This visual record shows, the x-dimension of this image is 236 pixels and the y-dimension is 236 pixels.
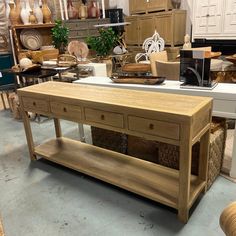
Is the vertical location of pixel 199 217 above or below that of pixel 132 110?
below

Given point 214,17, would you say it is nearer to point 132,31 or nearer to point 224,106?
point 132,31

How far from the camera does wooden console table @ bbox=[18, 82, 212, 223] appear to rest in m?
1.51

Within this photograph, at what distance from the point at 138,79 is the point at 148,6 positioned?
3.98m

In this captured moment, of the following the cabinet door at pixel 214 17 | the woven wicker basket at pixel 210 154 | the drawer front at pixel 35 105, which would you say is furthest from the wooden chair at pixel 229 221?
the cabinet door at pixel 214 17

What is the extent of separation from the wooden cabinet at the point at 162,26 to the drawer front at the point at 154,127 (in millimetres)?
4272

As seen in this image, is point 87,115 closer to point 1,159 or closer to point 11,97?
point 1,159

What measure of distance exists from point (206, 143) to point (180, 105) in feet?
1.36

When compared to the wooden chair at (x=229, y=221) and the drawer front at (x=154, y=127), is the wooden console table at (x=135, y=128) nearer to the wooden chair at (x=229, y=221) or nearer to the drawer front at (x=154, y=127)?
the drawer front at (x=154, y=127)

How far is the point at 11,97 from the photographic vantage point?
3.93 m

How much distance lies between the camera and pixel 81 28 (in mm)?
5609

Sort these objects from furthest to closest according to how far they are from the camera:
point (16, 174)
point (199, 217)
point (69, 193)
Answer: point (16, 174) < point (69, 193) < point (199, 217)

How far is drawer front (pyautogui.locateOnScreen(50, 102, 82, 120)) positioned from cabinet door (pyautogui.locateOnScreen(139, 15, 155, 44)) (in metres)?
4.27

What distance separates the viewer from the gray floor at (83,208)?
5.44ft

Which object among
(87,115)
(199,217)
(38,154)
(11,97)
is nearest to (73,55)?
(11,97)
